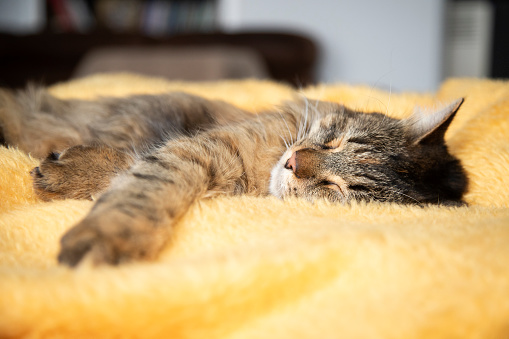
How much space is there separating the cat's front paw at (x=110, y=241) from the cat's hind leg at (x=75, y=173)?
316 mm

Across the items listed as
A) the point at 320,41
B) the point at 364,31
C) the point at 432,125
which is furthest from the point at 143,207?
the point at 364,31

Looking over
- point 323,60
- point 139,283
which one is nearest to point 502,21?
point 323,60

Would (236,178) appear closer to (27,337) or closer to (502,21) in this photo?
(27,337)

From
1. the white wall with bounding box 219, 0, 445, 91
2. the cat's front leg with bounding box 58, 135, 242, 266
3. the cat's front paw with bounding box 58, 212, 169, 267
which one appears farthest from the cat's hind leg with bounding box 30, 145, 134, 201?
the white wall with bounding box 219, 0, 445, 91

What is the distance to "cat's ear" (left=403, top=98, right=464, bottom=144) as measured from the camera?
1.07 meters

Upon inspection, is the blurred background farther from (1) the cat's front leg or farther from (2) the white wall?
(1) the cat's front leg

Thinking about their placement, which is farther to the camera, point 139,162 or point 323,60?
point 323,60

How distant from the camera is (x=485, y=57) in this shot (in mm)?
3584

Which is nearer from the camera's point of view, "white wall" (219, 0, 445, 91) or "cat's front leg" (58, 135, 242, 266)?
"cat's front leg" (58, 135, 242, 266)

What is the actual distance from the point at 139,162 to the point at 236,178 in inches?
10.6

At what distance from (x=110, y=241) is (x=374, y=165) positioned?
681 millimetres

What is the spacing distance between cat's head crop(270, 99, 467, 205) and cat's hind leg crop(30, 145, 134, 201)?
0.45 meters

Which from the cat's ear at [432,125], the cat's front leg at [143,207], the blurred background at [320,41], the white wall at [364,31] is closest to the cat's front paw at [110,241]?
the cat's front leg at [143,207]

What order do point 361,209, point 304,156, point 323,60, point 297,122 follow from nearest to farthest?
point 361,209, point 304,156, point 297,122, point 323,60
